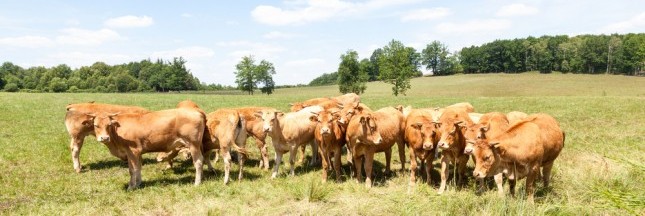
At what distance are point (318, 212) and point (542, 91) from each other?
2902 inches

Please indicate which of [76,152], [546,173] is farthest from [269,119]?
[546,173]

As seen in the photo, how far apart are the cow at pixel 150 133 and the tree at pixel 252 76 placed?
84650mm

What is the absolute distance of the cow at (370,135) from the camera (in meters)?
9.77

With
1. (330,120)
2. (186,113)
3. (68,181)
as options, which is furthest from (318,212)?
(68,181)

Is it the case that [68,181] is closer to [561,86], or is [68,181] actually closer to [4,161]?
[4,161]

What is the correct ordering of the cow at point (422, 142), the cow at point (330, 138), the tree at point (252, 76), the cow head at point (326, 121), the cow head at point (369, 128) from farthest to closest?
the tree at point (252, 76)
the cow at point (330, 138)
the cow head at point (326, 121)
the cow head at point (369, 128)
the cow at point (422, 142)

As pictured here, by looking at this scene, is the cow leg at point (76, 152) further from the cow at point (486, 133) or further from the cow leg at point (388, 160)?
the cow at point (486, 133)

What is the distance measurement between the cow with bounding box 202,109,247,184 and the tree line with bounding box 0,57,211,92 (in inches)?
3614

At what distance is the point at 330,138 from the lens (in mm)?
10547

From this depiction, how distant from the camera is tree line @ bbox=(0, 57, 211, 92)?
99.4 m

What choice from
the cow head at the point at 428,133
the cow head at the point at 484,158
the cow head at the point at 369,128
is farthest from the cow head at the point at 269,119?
the cow head at the point at 484,158

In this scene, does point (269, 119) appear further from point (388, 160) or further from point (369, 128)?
point (388, 160)

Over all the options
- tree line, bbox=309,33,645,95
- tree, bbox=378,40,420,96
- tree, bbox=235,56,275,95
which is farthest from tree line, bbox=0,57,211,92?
tree, bbox=378,40,420,96

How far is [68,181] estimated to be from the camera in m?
10.4
